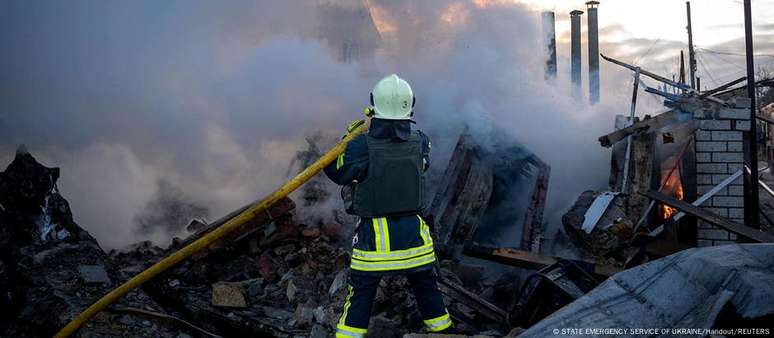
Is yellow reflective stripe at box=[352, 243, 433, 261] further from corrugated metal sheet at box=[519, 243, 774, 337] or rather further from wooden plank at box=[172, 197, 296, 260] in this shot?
wooden plank at box=[172, 197, 296, 260]

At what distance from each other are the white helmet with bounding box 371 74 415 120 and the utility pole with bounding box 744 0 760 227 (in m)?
4.80

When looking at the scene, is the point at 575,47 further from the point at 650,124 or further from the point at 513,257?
the point at 513,257

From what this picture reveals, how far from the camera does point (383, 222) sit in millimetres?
3256

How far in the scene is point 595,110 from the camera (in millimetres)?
9383

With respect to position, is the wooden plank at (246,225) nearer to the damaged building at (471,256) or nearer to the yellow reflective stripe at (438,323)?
the damaged building at (471,256)

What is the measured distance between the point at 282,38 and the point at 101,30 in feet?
7.29

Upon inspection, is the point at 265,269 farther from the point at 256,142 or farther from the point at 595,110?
the point at 595,110

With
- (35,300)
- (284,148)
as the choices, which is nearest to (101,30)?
(284,148)

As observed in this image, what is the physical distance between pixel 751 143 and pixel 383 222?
16.6 ft

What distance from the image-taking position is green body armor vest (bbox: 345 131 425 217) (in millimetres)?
3250

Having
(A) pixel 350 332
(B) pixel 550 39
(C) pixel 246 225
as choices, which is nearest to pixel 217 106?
(C) pixel 246 225

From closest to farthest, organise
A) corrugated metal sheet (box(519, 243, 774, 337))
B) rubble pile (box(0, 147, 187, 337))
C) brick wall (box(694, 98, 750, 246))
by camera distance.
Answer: corrugated metal sheet (box(519, 243, 774, 337)), rubble pile (box(0, 147, 187, 337)), brick wall (box(694, 98, 750, 246))

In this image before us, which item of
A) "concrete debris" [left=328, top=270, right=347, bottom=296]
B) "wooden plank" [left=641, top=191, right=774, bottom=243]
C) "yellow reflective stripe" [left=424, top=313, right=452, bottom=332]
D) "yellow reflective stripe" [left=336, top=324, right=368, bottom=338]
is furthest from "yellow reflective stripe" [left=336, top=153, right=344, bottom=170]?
"wooden plank" [left=641, top=191, right=774, bottom=243]

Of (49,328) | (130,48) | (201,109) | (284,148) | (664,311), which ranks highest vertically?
(130,48)
